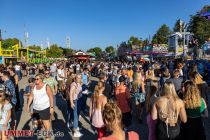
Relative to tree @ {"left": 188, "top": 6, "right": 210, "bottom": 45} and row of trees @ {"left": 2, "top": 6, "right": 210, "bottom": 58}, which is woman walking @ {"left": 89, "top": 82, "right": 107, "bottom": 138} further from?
tree @ {"left": 188, "top": 6, "right": 210, "bottom": 45}

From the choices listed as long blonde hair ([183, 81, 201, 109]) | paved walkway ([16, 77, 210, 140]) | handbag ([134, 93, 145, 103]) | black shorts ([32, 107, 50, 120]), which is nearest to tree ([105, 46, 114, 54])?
paved walkway ([16, 77, 210, 140])

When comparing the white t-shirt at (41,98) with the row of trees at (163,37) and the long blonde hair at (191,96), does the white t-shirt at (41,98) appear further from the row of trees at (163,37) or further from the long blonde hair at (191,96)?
the row of trees at (163,37)

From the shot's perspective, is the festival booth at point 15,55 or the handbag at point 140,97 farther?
the festival booth at point 15,55

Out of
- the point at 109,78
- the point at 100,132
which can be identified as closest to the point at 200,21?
the point at 109,78

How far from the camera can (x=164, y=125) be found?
4449 mm

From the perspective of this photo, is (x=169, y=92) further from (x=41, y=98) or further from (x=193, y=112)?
(x=41, y=98)

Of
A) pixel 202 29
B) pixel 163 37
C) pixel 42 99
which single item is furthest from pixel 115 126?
pixel 163 37

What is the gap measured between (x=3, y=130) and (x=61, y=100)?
802 cm

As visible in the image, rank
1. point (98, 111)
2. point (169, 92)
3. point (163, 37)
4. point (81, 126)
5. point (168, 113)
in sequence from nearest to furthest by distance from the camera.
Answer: point (168, 113)
point (169, 92)
point (98, 111)
point (81, 126)
point (163, 37)

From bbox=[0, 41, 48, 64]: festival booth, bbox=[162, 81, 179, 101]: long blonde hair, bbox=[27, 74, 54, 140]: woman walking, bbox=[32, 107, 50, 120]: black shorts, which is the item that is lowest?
bbox=[32, 107, 50, 120]: black shorts

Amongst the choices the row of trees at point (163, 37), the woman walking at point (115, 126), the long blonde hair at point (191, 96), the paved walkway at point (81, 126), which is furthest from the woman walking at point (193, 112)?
the row of trees at point (163, 37)

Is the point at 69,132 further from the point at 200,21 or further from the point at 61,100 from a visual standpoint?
the point at 200,21

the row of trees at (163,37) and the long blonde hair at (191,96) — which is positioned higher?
the row of trees at (163,37)

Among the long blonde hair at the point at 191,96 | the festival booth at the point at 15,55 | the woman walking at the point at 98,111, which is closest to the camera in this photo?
the long blonde hair at the point at 191,96
